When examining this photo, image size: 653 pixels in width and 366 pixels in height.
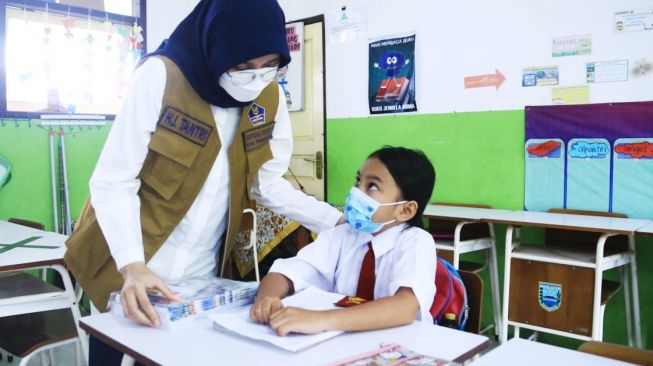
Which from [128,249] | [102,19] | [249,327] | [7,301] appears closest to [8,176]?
[102,19]

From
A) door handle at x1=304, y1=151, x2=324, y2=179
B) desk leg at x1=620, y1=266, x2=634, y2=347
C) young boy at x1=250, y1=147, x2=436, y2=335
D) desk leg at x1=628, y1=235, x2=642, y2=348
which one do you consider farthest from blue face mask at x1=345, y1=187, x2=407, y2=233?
door handle at x1=304, y1=151, x2=324, y2=179

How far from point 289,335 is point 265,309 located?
3.8 inches

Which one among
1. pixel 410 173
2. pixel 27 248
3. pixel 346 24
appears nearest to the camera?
pixel 410 173

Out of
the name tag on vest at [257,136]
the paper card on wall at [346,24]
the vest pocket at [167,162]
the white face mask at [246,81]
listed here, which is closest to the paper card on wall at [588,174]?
the paper card on wall at [346,24]

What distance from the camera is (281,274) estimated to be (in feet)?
4.57

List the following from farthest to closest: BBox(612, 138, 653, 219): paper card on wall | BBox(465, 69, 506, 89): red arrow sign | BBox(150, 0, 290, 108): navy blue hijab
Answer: BBox(465, 69, 506, 89): red arrow sign < BBox(612, 138, 653, 219): paper card on wall < BBox(150, 0, 290, 108): navy blue hijab

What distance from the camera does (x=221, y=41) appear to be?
1230 mm

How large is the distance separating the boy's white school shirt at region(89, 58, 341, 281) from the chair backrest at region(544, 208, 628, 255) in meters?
1.93

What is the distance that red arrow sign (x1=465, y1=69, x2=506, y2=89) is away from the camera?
337cm

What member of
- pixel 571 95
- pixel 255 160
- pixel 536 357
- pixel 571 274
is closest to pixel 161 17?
pixel 571 95

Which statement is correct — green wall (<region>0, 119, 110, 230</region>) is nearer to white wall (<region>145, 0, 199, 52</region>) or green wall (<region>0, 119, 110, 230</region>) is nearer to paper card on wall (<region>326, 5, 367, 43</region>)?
white wall (<region>145, 0, 199, 52</region>)

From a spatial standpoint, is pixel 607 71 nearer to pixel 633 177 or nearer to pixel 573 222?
pixel 633 177

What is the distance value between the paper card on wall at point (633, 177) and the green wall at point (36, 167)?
11.5 feet

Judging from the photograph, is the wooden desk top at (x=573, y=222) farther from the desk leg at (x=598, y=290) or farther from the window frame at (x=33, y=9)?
the window frame at (x=33, y=9)
